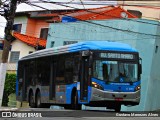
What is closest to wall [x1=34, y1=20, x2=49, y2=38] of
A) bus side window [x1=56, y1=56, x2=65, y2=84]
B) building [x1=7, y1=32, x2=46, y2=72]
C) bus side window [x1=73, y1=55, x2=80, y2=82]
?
building [x1=7, y1=32, x2=46, y2=72]

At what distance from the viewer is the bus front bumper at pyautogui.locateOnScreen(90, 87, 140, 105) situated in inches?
772

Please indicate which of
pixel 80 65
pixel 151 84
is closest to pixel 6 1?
pixel 80 65

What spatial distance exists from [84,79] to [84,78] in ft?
0.15

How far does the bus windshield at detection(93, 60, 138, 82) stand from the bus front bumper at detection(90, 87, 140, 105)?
586 mm

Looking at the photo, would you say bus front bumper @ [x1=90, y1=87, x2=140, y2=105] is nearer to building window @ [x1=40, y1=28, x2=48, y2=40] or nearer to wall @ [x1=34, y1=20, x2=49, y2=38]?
building window @ [x1=40, y1=28, x2=48, y2=40]

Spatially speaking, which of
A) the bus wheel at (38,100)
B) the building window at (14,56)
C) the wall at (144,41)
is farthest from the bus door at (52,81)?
the building window at (14,56)

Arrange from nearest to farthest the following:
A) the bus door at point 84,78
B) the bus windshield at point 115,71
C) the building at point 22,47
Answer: the bus windshield at point 115,71 → the bus door at point 84,78 → the building at point 22,47

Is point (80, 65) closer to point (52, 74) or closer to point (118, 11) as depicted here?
point (52, 74)

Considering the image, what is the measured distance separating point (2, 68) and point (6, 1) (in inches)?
137

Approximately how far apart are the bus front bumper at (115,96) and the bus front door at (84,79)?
46 cm

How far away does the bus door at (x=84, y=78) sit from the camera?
19969 mm

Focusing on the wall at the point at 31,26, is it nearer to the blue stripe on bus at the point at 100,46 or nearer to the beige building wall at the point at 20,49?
the beige building wall at the point at 20,49

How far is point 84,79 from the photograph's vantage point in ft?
65.9

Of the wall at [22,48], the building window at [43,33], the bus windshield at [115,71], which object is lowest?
the bus windshield at [115,71]
